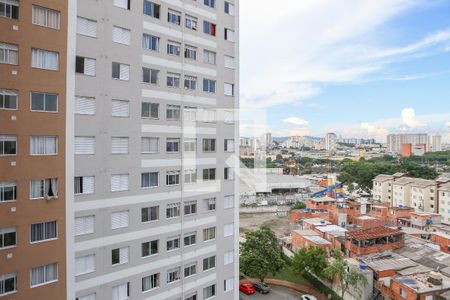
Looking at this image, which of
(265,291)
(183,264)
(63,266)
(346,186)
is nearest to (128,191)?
(63,266)

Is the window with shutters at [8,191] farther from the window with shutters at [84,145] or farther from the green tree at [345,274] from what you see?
the green tree at [345,274]

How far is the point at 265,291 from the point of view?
19359mm

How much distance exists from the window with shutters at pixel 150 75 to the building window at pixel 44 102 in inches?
110

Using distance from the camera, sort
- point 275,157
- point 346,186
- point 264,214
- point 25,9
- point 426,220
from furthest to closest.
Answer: point 275,157, point 346,186, point 264,214, point 426,220, point 25,9

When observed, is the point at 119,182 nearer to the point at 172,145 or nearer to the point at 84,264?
the point at 172,145

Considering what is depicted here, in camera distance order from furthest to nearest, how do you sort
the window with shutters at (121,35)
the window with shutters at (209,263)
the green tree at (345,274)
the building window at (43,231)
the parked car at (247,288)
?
the parked car at (247,288) → the green tree at (345,274) → the window with shutters at (209,263) → the window with shutters at (121,35) → the building window at (43,231)

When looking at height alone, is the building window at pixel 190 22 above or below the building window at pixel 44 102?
above

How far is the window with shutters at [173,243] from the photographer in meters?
11.0

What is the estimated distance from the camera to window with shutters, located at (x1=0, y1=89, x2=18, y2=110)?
25.6 ft

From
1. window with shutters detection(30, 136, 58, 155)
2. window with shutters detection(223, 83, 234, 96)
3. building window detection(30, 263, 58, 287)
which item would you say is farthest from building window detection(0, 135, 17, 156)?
window with shutters detection(223, 83, 234, 96)

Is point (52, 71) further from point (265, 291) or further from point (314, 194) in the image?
point (314, 194)

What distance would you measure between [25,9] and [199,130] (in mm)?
6220

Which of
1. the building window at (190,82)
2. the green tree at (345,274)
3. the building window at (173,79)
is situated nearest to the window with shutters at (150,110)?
the building window at (173,79)

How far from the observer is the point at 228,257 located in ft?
41.8
